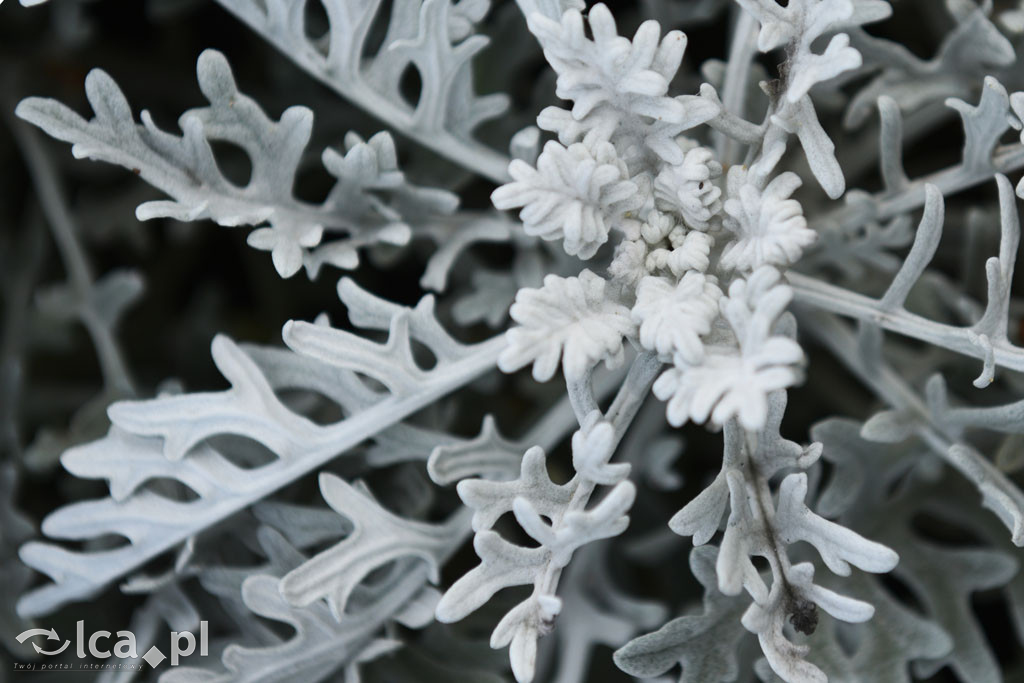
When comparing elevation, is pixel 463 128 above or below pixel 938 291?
above

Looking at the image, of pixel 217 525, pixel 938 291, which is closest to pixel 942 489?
pixel 938 291

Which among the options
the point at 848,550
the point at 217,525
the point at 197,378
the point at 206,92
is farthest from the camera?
the point at 197,378

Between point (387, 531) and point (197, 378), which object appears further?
point (197, 378)

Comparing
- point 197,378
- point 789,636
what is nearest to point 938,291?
point 789,636

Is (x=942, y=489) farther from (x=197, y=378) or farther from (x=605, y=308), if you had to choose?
(x=197, y=378)

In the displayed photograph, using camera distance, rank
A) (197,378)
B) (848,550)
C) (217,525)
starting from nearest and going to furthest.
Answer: (848,550) → (217,525) → (197,378)

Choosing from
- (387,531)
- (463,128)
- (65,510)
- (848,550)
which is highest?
(463,128)

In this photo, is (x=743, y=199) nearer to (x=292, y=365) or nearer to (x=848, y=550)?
(x=848, y=550)
